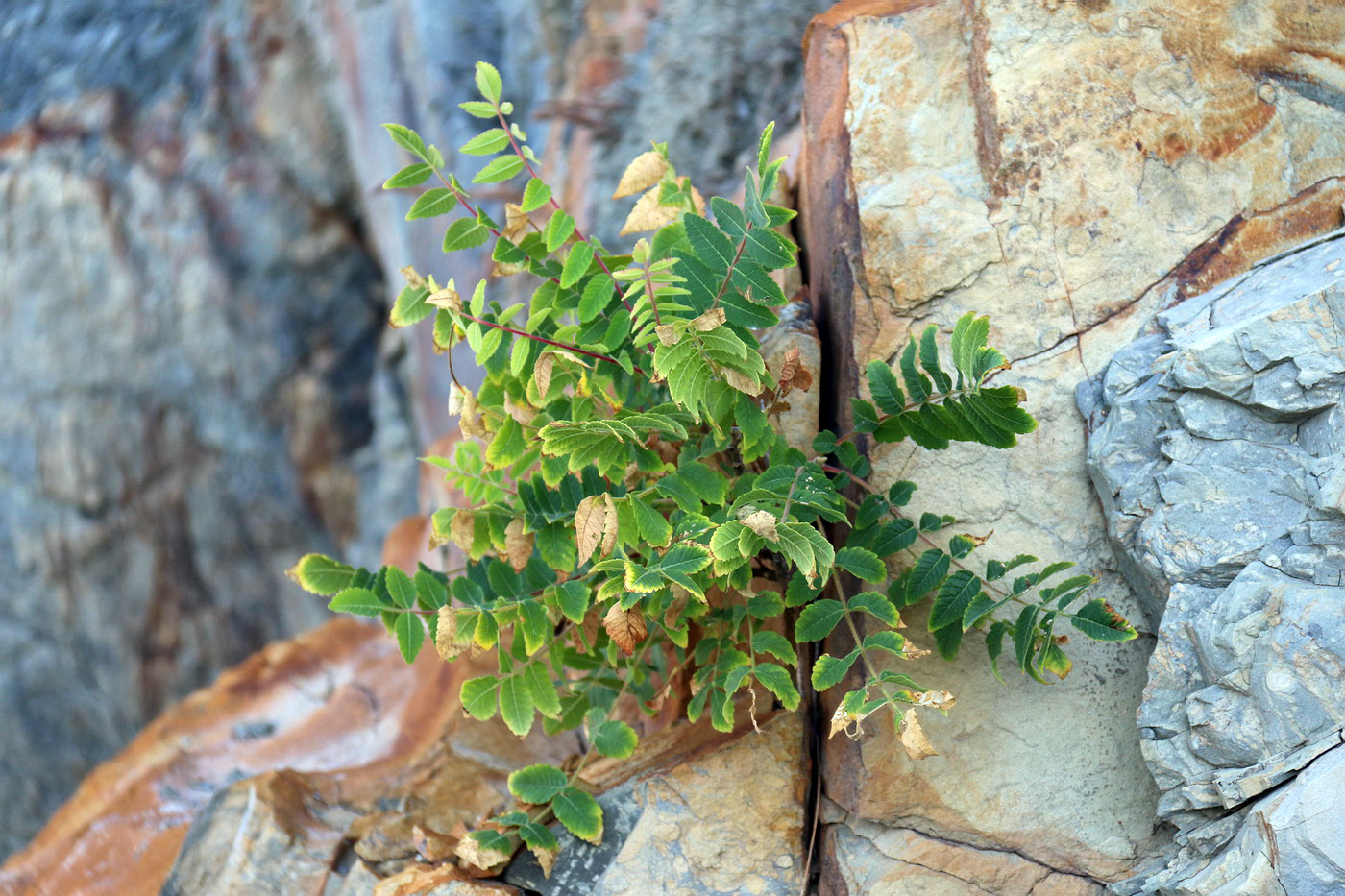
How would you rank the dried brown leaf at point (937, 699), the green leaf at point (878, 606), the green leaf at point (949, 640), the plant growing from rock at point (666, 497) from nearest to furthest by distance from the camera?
the dried brown leaf at point (937, 699)
the plant growing from rock at point (666, 497)
the green leaf at point (878, 606)
the green leaf at point (949, 640)

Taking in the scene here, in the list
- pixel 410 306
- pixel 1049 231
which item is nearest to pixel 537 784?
pixel 410 306

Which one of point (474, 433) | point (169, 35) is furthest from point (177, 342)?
point (474, 433)

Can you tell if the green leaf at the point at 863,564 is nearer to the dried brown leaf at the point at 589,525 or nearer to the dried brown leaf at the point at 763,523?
the dried brown leaf at the point at 763,523

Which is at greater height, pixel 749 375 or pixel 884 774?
pixel 749 375

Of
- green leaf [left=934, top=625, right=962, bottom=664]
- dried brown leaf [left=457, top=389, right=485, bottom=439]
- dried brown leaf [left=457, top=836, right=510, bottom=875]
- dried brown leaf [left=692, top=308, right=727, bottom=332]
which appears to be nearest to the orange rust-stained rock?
dried brown leaf [left=457, top=836, right=510, bottom=875]

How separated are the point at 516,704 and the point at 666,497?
1.41ft

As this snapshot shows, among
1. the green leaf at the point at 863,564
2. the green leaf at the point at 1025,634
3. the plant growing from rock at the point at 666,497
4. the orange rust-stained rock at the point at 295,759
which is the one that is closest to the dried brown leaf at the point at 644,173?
the plant growing from rock at the point at 666,497

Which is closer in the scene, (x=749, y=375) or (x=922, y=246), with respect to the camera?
(x=749, y=375)

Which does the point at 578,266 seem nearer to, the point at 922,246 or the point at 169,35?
the point at 922,246

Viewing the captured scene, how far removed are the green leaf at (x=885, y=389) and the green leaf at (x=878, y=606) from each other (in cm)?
32

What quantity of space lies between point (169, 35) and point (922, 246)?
4.49 meters

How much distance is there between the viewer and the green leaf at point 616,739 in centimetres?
182

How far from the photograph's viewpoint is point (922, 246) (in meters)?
1.98

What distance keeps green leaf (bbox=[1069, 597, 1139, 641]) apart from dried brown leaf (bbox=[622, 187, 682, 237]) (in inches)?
38.2
